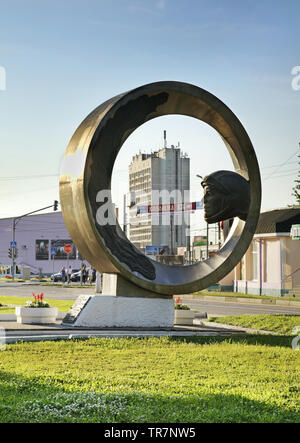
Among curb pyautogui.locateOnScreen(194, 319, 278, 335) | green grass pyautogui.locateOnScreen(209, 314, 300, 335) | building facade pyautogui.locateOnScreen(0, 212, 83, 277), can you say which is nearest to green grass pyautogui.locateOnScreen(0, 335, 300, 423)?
curb pyautogui.locateOnScreen(194, 319, 278, 335)

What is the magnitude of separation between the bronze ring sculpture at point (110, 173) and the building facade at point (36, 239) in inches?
1964

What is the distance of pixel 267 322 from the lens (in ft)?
50.2

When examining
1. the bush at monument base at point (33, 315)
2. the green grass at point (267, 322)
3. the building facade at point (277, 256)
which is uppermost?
the building facade at point (277, 256)

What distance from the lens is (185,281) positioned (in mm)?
13992

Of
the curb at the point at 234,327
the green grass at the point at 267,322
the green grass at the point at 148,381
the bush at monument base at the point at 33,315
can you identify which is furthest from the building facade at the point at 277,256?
the green grass at the point at 148,381

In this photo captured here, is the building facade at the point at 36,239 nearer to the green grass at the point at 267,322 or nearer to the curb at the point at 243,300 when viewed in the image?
the curb at the point at 243,300

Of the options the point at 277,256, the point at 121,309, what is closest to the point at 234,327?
the point at 121,309

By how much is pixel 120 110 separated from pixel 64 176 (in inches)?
72.0

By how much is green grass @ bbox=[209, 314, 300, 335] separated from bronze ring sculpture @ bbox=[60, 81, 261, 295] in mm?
1761

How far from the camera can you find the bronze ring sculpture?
13.1m

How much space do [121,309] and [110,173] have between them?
2879 mm

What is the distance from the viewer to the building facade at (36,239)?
6412 cm

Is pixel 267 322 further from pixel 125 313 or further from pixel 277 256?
pixel 277 256

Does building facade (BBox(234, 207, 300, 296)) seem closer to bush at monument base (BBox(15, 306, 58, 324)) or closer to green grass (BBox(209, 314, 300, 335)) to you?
green grass (BBox(209, 314, 300, 335))
